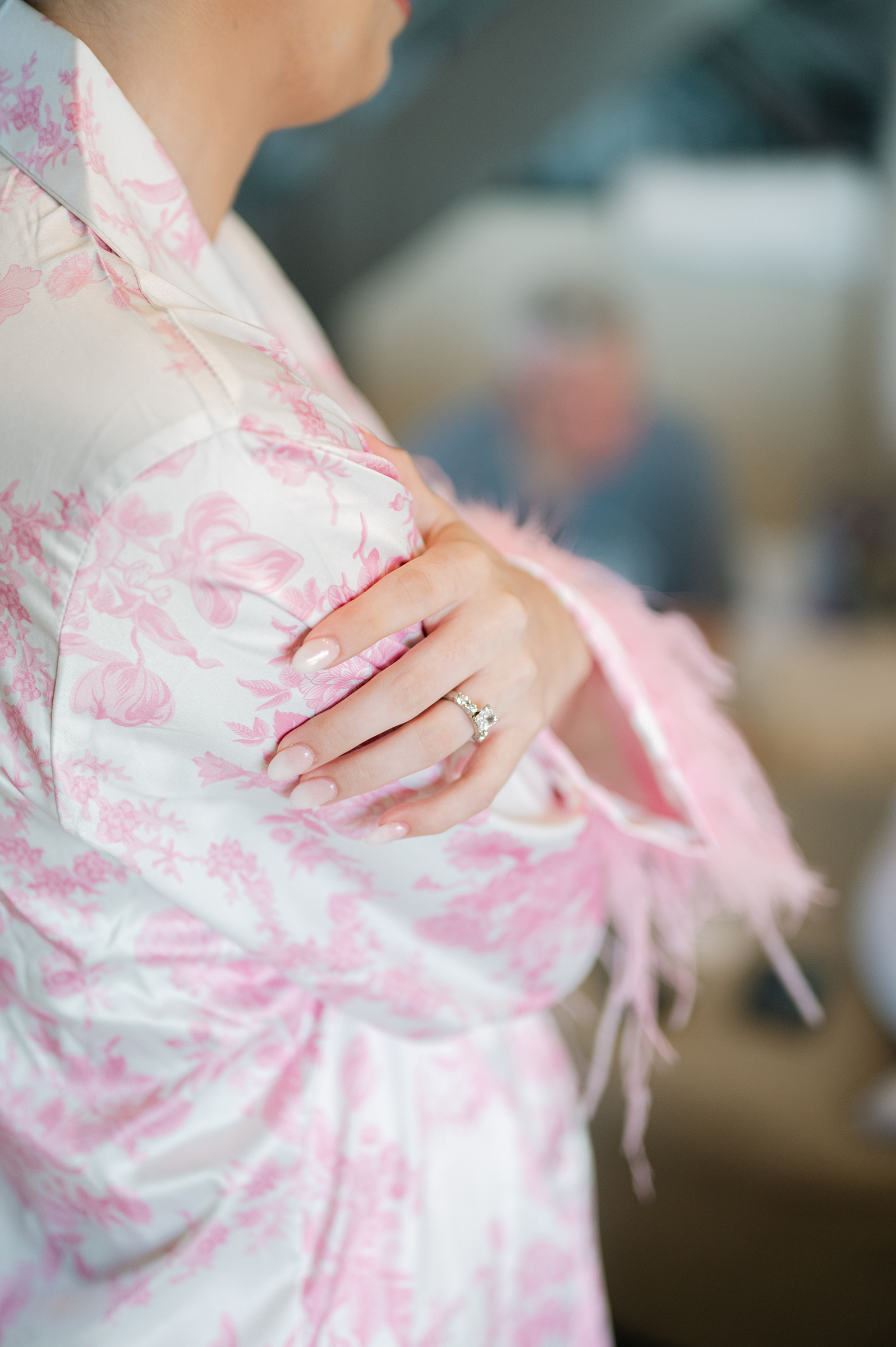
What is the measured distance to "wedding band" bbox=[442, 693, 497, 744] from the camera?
0.47m

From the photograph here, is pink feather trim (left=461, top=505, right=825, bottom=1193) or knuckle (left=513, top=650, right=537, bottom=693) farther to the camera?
pink feather trim (left=461, top=505, right=825, bottom=1193)

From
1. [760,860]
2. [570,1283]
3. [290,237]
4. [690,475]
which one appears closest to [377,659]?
[760,860]

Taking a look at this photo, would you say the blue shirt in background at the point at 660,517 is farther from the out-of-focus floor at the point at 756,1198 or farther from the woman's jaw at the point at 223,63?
the woman's jaw at the point at 223,63

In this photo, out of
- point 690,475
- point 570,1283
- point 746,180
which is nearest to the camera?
point 570,1283

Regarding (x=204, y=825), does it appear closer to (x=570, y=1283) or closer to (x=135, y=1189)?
(x=135, y=1189)

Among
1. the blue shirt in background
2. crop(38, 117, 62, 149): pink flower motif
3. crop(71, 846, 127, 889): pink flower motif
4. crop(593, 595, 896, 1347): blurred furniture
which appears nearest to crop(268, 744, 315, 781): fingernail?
crop(71, 846, 127, 889): pink flower motif

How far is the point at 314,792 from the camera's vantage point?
17.0 inches

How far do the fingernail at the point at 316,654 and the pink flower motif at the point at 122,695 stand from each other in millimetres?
50

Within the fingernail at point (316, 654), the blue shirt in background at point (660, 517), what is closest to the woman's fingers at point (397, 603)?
the fingernail at point (316, 654)

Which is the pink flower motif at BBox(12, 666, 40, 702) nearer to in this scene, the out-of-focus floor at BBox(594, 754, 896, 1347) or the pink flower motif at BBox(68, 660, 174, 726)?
the pink flower motif at BBox(68, 660, 174, 726)

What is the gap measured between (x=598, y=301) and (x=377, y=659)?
87.9 inches

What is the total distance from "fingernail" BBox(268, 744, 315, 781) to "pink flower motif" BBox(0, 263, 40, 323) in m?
0.19

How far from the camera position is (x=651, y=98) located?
10.0 ft

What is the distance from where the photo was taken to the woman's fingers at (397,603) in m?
0.40
